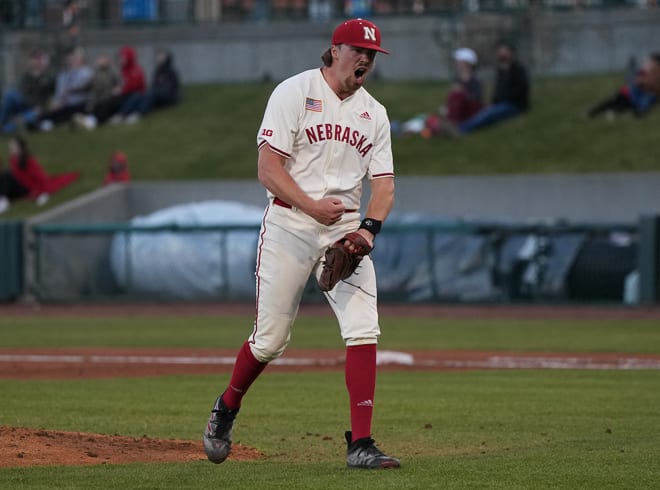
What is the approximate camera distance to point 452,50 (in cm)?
2947

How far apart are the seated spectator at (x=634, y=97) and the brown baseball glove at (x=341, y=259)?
61.7ft

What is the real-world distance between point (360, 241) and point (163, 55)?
75.8 ft

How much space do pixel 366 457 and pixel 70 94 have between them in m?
A: 25.3

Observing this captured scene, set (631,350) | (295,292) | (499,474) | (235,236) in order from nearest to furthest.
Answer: (499,474), (295,292), (631,350), (235,236)

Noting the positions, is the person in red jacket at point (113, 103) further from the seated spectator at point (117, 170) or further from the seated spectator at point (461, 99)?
the seated spectator at point (461, 99)

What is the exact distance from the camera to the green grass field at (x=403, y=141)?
2489 cm

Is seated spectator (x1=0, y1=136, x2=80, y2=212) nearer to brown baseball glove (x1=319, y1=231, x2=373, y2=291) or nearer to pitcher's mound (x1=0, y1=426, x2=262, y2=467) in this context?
pitcher's mound (x1=0, y1=426, x2=262, y2=467)

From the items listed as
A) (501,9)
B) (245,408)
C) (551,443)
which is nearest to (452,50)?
(501,9)

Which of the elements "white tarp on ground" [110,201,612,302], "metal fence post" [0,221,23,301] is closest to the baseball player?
"white tarp on ground" [110,201,612,302]

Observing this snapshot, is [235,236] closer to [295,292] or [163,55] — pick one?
[163,55]

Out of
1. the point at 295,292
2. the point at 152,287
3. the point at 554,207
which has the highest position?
the point at 295,292

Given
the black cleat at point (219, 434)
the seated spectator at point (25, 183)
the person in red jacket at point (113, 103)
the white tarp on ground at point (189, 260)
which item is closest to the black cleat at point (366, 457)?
the black cleat at point (219, 434)

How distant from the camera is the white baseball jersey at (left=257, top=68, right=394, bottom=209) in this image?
664 centimetres

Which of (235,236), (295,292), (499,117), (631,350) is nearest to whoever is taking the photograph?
(295,292)
